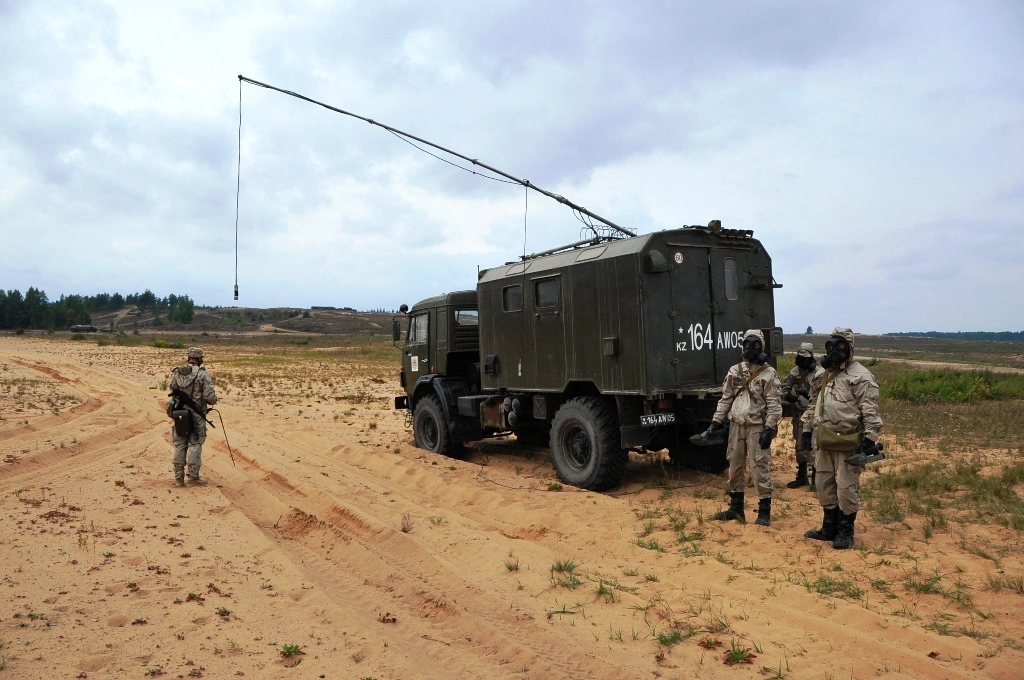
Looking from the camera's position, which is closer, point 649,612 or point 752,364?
point 649,612

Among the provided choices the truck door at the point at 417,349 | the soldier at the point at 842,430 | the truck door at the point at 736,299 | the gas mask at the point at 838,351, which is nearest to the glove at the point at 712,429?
the soldier at the point at 842,430

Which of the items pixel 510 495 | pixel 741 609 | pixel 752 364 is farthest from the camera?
pixel 510 495

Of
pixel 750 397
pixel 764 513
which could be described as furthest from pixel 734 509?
pixel 750 397

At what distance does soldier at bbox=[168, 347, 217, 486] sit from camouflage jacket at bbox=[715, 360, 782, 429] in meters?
6.37

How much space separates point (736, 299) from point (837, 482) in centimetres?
335

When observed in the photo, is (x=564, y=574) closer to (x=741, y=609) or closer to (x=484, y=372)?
(x=741, y=609)

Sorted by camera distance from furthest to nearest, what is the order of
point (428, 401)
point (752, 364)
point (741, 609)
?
point (428, 401)
point (752, 364)
point (741, 609)

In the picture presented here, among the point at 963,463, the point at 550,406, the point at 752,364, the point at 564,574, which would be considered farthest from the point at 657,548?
the point at 963,463

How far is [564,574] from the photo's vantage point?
593cm

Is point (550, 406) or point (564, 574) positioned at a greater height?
point (550, 406)

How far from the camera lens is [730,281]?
30.2 feet

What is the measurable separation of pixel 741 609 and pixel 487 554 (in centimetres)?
233

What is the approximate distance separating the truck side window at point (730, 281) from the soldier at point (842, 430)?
2701 mm

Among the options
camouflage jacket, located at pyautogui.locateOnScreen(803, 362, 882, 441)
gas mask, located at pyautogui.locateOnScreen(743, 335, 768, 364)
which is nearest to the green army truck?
gas mask, located at pyautogui.locateOnScreen(743, 335, 768, 364)
